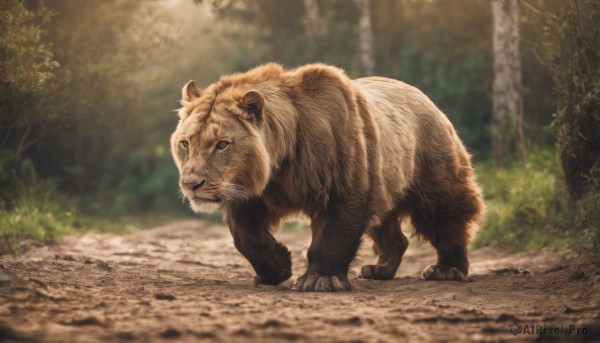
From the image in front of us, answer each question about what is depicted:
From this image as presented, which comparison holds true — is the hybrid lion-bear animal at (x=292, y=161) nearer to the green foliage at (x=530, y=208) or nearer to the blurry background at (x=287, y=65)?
the blurry background at (x=287, y=65)

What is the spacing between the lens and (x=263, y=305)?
5.02 metres

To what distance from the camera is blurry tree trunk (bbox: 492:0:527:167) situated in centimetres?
1241

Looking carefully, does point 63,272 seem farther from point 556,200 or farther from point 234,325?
point 556,200

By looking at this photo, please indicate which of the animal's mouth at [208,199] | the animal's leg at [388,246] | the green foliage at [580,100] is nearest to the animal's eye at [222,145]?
the animal's mouth at [208,199]

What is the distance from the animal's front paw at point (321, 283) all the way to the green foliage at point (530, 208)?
3.27m

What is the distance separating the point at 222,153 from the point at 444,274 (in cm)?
251

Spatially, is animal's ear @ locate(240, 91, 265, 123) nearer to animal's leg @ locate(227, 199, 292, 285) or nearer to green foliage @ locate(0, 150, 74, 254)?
animal's leg @ locate(227, 199, 292, 285)

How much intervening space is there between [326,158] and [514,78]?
7.54 meters

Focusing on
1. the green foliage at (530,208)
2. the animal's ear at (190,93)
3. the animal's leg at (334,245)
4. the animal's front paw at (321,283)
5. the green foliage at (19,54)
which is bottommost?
the green foliage at (530,208)

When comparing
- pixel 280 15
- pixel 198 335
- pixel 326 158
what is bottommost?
pixel 198 335

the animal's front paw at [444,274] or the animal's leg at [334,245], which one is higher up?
the animal's leg at [334,245]

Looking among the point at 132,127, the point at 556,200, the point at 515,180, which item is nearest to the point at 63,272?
the point at 556,200

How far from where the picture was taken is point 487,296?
607 cm

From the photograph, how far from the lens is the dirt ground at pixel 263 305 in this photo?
4051 mm
